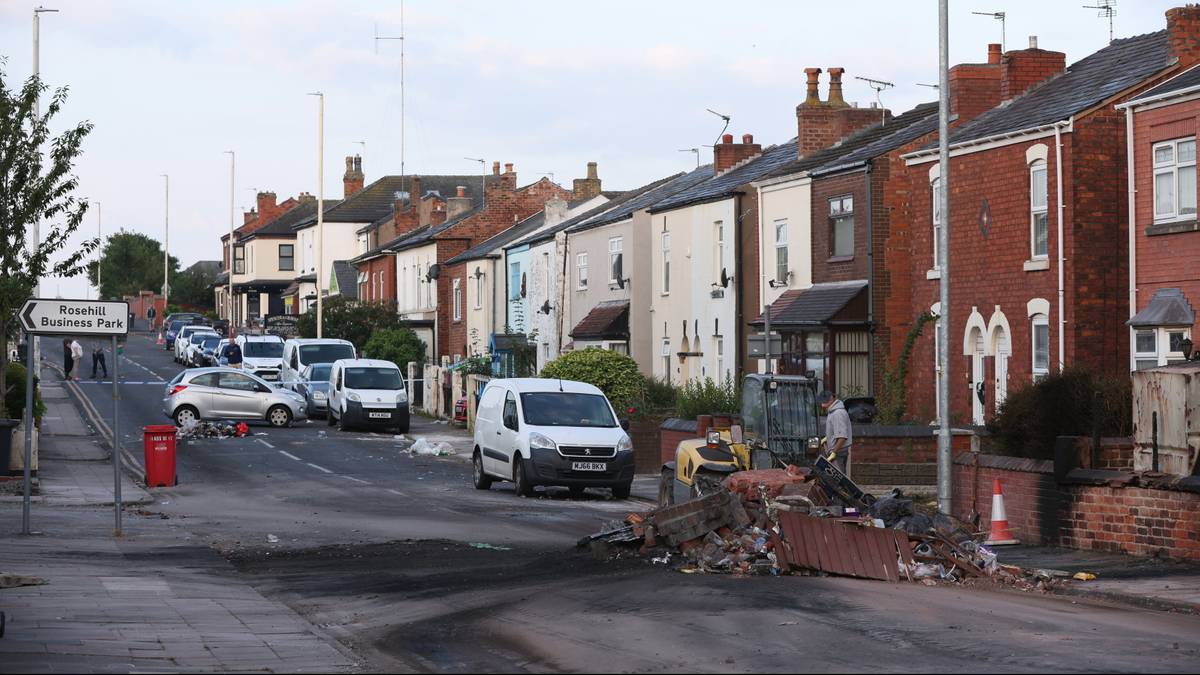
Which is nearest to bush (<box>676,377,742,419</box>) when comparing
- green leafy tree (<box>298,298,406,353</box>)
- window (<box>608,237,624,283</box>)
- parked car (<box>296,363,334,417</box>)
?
window (<box>608,237,624,283</box>)

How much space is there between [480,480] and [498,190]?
42970 mm

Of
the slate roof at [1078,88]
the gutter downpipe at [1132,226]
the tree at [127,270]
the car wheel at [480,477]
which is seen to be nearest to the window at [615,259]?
the slate roof at [1078,88]

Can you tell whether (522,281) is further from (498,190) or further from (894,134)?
(894,134)

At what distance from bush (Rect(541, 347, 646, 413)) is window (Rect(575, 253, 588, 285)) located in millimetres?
12556

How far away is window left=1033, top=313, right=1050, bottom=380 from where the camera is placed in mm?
28750

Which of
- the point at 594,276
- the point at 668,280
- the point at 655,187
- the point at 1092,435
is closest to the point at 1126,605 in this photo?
the point at 1092,435

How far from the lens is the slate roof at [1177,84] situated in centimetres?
2548

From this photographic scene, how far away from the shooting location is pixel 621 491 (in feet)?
90.1

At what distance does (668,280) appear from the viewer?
44.5 m

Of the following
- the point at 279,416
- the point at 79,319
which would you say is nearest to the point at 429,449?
the point at 279,416

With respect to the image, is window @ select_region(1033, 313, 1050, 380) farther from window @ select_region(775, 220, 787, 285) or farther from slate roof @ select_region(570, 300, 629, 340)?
slate roof @ select_region(570, 300, 629, 340)

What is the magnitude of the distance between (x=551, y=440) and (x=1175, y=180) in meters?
10.7

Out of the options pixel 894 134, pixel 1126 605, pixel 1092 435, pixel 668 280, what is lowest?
pixel 1126 605

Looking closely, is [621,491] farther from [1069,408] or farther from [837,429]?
[1069,408]
